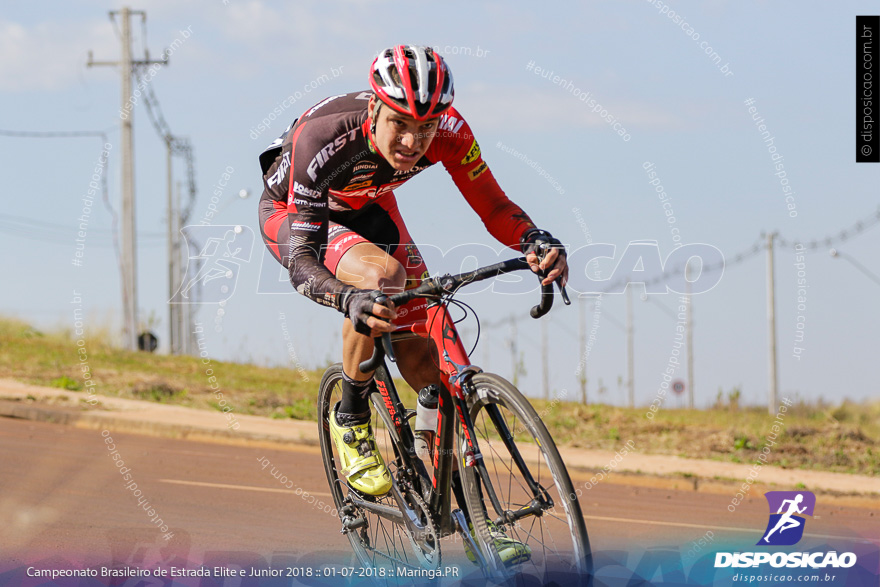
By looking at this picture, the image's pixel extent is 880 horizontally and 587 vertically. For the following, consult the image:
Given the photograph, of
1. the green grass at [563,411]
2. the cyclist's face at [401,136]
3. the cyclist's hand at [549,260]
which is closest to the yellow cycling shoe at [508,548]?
the cyclist's hand at [549,260]

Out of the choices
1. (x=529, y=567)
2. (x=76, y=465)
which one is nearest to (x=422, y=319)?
(x=529, y=567)

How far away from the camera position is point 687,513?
7762 millimetres

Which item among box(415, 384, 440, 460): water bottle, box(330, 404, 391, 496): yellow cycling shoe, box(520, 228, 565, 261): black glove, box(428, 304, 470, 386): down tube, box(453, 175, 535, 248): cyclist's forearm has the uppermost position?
box(453, 175, 535, 248): cyclist's forearm

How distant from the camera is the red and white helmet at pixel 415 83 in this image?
12.6ft

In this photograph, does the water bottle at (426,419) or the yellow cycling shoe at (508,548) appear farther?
the water bottle at (426,419)

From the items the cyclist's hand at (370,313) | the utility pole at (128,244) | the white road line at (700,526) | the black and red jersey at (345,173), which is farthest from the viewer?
the utility pole at (128,244)

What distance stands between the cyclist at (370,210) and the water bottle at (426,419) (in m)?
0.15

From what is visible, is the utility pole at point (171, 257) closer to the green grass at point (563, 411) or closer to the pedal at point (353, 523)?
the green grass at point (563, 411)

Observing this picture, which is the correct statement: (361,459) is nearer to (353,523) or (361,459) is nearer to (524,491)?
(353,523)

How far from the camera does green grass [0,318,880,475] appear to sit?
10750mm

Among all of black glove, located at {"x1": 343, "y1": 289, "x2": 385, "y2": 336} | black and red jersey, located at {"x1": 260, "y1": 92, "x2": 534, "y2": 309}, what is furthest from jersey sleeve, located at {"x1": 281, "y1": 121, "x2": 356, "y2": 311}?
black glove, located at {"x1": 343, "y1": 289, "x2": 385, "y2": 336}

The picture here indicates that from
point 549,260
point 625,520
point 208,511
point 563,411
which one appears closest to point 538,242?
point 549,260

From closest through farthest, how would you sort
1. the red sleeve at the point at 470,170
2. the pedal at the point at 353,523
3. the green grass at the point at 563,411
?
the red sleeve at the point at 470,170, the pedal at the point at 353,523, the green grass at the point at 563,411

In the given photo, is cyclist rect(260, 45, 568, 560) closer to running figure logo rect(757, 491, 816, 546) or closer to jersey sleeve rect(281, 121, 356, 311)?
jersey sleeve rect(281, 121, 356, 311)
